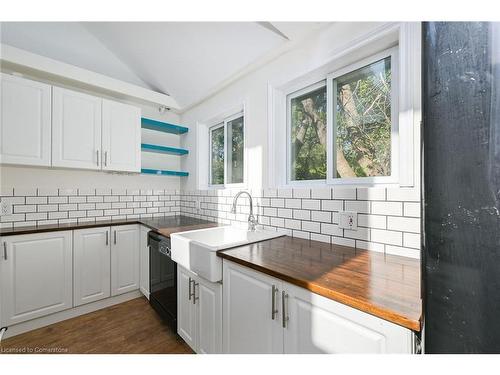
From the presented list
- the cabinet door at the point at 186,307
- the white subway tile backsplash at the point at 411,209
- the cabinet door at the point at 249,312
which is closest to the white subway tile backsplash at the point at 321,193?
the white subway tile backsplash at the point at 411,209

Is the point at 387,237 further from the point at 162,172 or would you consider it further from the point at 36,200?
the point at 36,200

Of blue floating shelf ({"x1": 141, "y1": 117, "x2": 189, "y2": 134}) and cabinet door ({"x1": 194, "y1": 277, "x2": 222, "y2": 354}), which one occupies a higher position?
blue floating shelf ({"x1": 141, "y1": 117, "x2": 189, "y2": 134})

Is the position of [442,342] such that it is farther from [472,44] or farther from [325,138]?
[325,138]

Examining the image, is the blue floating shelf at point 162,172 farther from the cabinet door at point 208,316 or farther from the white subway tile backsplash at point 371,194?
the white subway tile backsplash at point 371,194

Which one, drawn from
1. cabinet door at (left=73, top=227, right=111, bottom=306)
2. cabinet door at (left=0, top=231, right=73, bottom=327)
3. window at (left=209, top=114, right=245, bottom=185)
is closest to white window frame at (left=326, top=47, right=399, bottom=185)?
window at (left=209, top=114, right=245, bottom=185)

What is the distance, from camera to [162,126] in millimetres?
2963

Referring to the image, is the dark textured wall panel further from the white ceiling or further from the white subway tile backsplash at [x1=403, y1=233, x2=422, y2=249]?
the white ceiling

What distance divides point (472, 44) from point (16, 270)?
2.85 meters

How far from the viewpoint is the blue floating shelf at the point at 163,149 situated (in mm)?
2763

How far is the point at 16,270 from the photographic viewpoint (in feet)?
6.14

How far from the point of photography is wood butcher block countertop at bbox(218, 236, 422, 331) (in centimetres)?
72

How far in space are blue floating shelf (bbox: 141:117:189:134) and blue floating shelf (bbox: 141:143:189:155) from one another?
27cm

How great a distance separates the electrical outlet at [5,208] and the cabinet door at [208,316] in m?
2.01

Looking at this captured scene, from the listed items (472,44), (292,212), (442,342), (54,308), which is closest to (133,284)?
(54,308)
